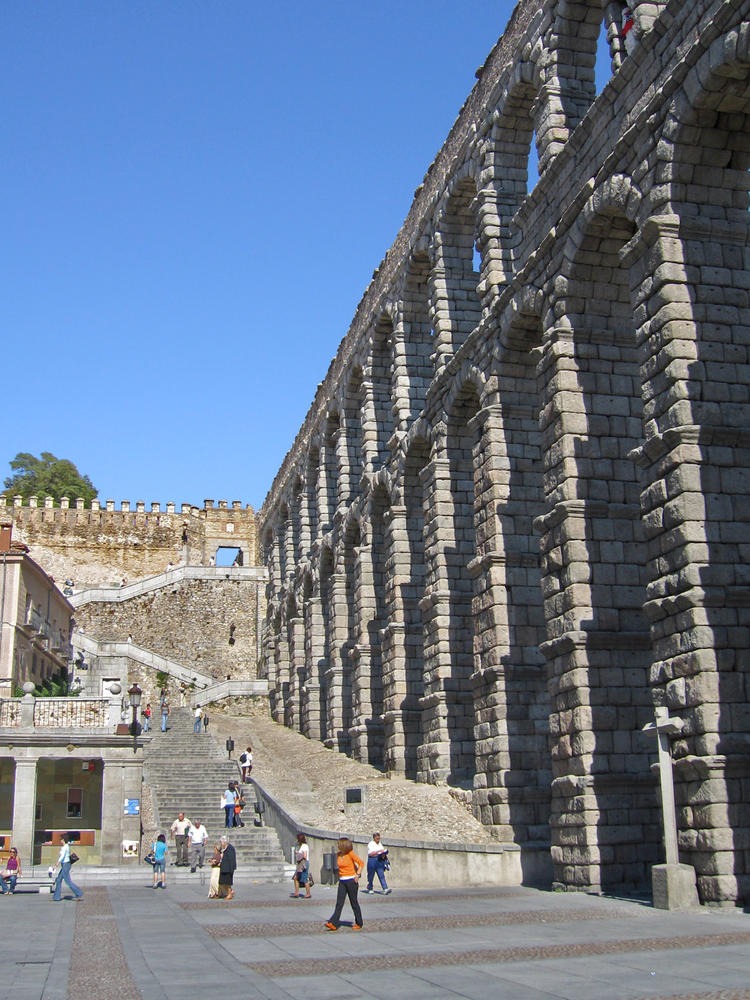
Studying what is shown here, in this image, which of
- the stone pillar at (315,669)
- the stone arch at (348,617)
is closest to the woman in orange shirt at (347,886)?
the stone arch at (348,617)

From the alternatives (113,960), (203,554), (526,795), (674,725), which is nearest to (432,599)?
(526,795)

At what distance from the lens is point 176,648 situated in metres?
56.5

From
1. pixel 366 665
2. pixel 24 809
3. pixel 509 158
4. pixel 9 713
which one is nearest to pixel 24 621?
pixel 9 713

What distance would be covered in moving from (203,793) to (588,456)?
1731 centimetres

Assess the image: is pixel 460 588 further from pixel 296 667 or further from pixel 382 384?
pixel 296 667

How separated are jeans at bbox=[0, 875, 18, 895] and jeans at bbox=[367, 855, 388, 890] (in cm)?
752

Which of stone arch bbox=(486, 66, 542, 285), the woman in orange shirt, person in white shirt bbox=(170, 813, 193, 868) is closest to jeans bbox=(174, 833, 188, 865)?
person in white shirt bbox=(170, 813, 193, 868)

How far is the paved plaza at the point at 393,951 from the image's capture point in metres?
8.70

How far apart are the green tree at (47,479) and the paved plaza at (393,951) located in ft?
218

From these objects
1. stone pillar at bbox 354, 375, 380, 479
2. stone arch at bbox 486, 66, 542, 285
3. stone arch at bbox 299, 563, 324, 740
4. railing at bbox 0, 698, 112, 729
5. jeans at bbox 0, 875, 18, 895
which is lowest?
jeans at bbox 0, 875, 18, 895

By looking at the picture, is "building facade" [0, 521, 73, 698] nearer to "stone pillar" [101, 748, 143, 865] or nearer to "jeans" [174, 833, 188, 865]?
"stone pillar" [101, 748, 143, 865]

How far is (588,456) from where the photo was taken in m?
17.8

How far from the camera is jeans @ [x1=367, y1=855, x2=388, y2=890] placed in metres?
17.9

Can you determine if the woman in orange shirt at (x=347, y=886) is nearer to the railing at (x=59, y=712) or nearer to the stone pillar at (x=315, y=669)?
the railing at (x=59, y=712)
